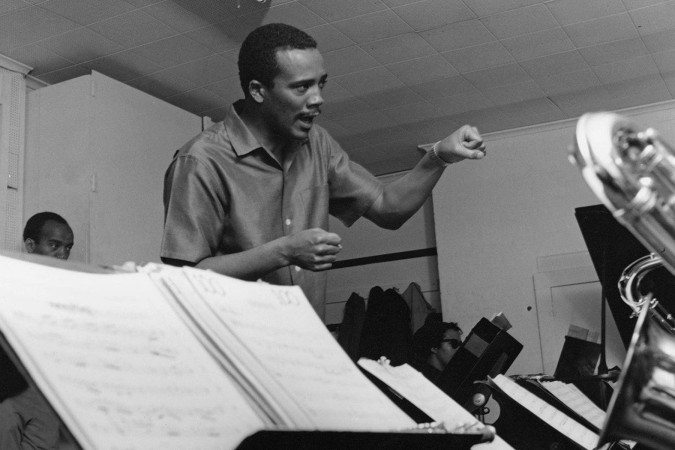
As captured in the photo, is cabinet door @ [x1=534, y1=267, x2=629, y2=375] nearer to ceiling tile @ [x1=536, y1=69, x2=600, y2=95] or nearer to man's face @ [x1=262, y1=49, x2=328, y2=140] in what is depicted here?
ceiling tile @ [x1=536, y1=69, x2=600, y2=95]

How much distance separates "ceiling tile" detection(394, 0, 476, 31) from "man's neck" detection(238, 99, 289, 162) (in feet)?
7.83

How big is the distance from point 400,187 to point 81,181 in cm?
275

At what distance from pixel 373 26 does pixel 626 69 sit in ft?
5.33

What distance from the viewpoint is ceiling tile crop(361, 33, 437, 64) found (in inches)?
163

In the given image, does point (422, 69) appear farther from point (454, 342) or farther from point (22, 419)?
point (22, 419)

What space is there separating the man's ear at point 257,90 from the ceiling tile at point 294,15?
219 centimetres

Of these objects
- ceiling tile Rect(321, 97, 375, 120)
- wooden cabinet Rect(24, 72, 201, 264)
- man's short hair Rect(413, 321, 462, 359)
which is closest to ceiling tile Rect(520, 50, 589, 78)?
ceiling tile Rect(321, 97, 375, 120)

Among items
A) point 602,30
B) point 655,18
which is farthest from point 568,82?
point 655,18

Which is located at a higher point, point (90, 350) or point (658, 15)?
point (658, 15)

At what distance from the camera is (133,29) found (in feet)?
12.7

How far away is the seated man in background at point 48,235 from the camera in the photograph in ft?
12.0

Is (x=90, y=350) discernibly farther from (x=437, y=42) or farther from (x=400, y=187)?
(x=437, y=42)

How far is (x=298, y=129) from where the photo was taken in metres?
1.60

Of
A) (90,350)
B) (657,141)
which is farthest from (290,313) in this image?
(657,141)
